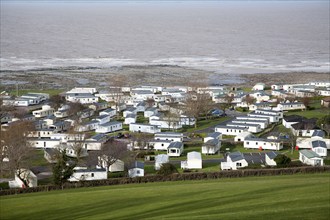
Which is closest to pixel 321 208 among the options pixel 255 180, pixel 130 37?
pixel 255 180

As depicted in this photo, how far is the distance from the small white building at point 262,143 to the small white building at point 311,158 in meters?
3.15

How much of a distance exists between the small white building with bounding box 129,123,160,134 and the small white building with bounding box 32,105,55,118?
25.8ft

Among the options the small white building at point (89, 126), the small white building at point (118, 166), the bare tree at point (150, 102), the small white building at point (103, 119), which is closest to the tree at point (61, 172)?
the small white building at point (118, 166)

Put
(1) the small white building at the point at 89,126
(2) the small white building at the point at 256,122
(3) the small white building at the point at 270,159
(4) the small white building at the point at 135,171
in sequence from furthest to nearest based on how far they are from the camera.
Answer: (2) the small white building at the point at 256,122 < (1) the small white building at the point at 89,126 < (3) the small white building at the point at 270,159 < (4) the small white building at the point at 135,171

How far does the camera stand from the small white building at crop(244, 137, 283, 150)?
109ft

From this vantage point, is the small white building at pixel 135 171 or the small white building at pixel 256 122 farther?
the small white building at pixel 256 122

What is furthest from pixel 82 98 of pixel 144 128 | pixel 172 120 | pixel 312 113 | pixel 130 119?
pixel 312 113

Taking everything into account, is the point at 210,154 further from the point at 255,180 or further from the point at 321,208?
the point at 321,208

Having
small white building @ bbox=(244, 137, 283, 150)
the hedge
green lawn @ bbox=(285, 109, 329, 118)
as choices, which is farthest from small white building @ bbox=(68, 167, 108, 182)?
green lawn @ bbox=(285, 109, 329, 118)

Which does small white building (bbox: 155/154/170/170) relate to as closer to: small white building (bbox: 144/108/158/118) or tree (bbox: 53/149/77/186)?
tree (bbox: 53/149/77/186)

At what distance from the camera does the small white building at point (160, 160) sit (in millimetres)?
28978

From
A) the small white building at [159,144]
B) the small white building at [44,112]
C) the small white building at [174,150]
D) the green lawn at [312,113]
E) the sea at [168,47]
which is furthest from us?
the sea at [168,47]

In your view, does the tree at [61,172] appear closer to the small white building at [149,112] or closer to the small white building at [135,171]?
the small white building at [135,171]

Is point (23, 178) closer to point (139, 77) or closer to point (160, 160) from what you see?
point (160, 160)
